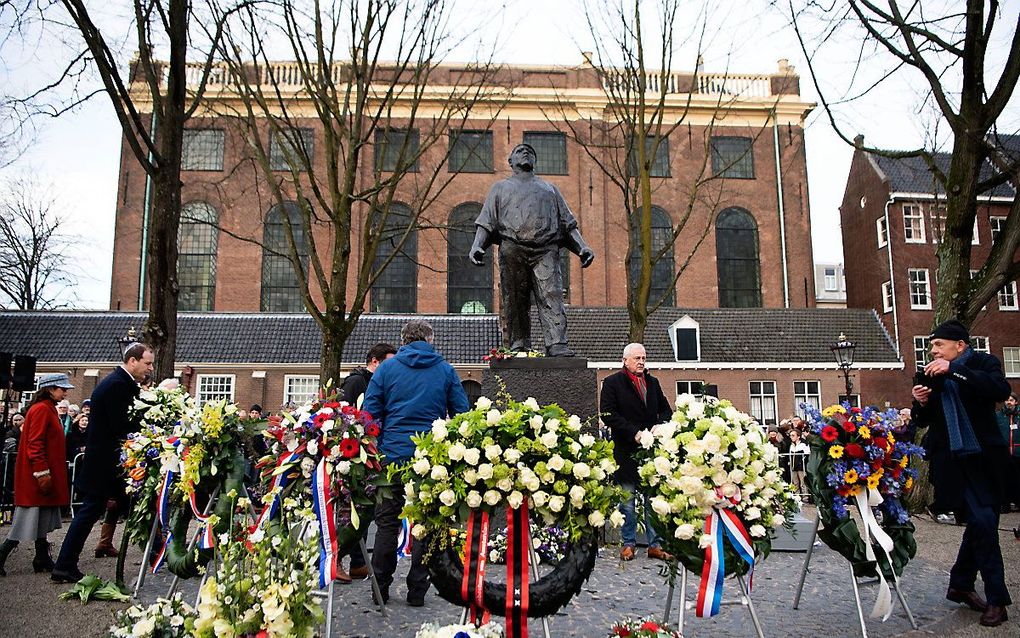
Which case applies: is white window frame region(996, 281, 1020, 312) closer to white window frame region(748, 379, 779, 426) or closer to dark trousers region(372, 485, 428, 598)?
white window frame region(748, 379, 779, 426)

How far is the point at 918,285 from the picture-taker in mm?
32375

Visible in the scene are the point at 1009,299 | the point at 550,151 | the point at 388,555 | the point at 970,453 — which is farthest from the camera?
the point at 550,151

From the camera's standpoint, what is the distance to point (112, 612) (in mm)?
5461

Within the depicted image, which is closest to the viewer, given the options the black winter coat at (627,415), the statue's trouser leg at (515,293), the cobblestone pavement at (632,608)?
the cobblestone pavement at (632,608)

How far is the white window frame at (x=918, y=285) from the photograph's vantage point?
105ft

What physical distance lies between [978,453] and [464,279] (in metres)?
28.9

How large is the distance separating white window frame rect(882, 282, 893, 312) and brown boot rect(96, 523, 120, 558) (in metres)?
33.5

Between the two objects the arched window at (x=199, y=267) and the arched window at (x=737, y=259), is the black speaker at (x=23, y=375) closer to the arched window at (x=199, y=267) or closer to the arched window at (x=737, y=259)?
the arched window at (x=199, y=267)

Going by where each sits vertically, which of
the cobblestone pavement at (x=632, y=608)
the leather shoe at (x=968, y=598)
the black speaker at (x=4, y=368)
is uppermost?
the black speaker at (x=4, y=368)

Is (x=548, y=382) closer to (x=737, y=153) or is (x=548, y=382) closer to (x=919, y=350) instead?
(x=919, y=350)

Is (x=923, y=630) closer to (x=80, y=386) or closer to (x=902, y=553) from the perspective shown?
(x=902, y=553)

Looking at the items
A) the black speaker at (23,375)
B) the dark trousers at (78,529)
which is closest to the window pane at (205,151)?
the black speaker at (23,375)

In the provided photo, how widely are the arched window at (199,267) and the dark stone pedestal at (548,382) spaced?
28484 mm

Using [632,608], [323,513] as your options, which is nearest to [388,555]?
[323,513]
